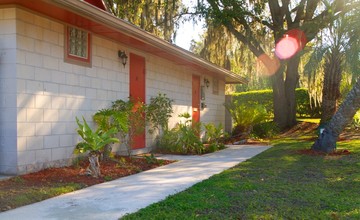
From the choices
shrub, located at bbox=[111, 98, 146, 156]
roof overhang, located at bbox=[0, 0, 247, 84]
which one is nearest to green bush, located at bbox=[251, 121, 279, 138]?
roof overhang, located at bbox=[0, 0, 247, 84]

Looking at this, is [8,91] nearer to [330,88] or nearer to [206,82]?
[206,82]

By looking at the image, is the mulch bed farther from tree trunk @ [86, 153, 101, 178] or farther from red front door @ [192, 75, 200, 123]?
red front door @ [192, 75, 200, 123]

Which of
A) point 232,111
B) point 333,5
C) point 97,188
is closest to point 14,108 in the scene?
point 97,188

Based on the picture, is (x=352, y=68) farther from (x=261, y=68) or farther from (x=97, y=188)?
(x=261, y=68)

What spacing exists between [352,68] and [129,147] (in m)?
6.69

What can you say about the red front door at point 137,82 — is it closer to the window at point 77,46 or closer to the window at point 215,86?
the window at point 77,46

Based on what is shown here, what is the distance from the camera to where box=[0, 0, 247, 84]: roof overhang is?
6328mm

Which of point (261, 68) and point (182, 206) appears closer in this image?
point (182, 206)

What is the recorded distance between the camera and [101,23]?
24.1ft

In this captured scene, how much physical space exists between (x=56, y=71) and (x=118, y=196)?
10.1ft

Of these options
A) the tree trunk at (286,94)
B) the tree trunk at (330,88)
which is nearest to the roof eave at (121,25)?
the tree trunk at (330,88)

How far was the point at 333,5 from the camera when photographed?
1453cm

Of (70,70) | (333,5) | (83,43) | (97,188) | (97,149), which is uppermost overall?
(333,5)

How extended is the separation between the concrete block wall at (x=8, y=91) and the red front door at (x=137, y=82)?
387 centimetres
